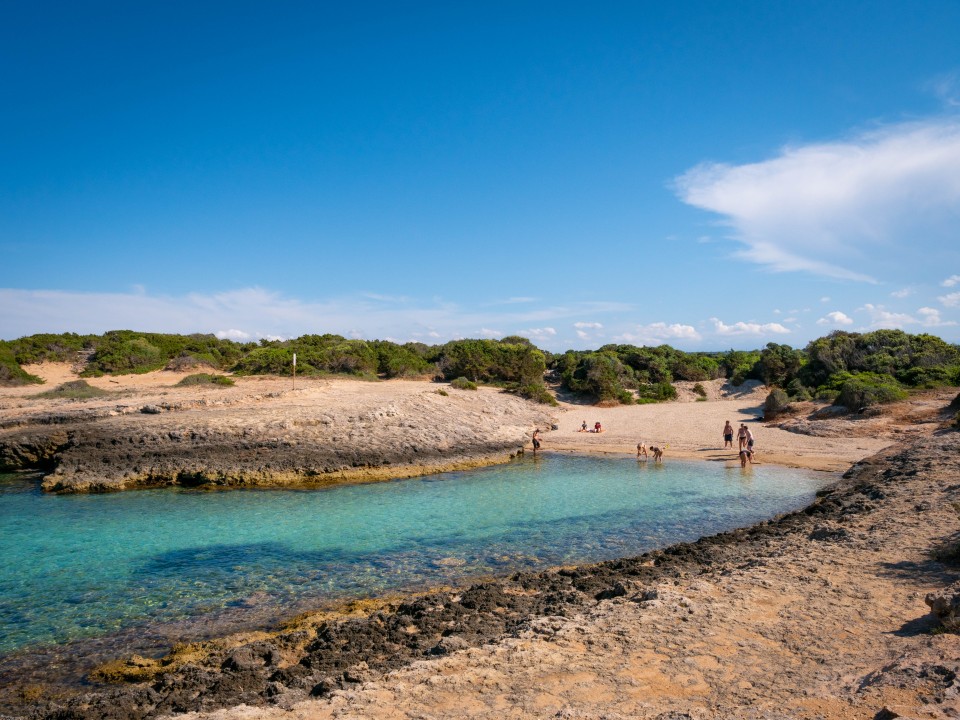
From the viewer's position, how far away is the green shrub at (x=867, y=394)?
28.1 metres

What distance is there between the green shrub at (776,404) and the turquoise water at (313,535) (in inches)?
508

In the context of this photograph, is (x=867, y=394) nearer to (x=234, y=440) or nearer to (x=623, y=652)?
(x=623, y=652)

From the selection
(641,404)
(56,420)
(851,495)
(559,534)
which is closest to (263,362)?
(56,420)

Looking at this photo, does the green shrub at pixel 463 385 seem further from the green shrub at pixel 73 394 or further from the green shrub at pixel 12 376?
the green shrub at pixel 12 376

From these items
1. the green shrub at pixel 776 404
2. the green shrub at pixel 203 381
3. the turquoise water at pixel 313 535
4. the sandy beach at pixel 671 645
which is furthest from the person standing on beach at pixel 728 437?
the green shrub at pixel 203 381

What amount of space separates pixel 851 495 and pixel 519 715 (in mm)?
13003

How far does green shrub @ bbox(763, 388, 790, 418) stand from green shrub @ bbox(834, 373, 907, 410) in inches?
120

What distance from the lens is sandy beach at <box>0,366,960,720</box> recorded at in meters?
5.66

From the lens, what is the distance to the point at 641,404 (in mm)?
40594

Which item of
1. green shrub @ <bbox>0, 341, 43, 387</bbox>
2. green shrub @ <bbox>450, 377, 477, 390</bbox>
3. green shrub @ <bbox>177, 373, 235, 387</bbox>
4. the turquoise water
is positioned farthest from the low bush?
green shrub @ <bbox>0, 341, 43, 387</bbox>

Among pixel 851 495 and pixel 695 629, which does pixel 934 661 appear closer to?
pixel 695 629

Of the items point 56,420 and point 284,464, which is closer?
point 284,464

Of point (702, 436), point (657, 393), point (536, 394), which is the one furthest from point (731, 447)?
point (657, 393)

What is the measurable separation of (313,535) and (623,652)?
9071mm
